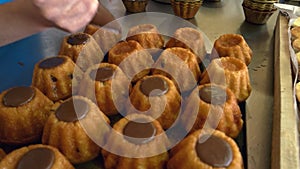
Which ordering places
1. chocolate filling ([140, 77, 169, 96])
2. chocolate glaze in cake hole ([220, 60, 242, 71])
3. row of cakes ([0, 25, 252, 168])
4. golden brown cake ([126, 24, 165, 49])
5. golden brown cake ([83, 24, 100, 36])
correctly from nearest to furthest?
1. row of cakes ([0, 25, 252, 168])
2. chocolate filling ([140, 77, 169, 96])
3. chocolate glaze in cake hole ([220, 60, 242, 71])
4. golden brown cake ([126, 24, 165, 49])
5. golden brown cake ([83, 24, 100, 36])

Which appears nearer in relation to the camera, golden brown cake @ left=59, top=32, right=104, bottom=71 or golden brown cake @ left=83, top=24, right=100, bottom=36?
golden brown cake @ left=59, top=32, right=104, bottom=71

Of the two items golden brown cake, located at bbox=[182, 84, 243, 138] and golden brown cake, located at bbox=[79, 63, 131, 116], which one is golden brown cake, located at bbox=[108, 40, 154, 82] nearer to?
golden brown cake, located at bbox=[79, 63, 131, 116]

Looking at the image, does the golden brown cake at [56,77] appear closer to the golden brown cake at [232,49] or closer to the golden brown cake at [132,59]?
the golden brown cake at [132,59]

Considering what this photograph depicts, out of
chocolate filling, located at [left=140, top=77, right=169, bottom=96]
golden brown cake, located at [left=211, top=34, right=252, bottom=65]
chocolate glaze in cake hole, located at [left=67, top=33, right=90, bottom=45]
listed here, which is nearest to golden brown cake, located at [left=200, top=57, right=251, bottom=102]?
golden brown cake, located at [left=211, top=34, right=252, bottom=65]

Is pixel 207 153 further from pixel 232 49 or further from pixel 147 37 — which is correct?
pixel 147 37

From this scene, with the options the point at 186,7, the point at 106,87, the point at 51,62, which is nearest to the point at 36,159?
the point at 106,87

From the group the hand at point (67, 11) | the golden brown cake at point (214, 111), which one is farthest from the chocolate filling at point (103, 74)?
the golden brown cake at point (214, 111)

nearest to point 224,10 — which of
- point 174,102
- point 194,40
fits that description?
point 194,40
